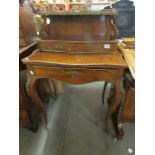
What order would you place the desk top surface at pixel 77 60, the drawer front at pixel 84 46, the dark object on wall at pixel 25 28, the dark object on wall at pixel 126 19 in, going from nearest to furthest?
the desk top surface at pixel 77 60 → the drawer front at pixel 84 46 → the dark object on wall at pixel 25 28 → the dark object on wall at pixel 126 19

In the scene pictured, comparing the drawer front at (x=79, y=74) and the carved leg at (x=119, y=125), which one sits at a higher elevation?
the drawer front at (x=79, y=74)

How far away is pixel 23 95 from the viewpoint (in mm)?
1681

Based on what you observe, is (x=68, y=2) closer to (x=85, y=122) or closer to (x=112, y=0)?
(x=112, y=0)

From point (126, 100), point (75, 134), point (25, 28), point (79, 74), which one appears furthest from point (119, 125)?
point (25, 28)

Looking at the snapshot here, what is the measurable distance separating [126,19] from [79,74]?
1253 mm

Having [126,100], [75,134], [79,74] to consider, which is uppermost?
[79,74]

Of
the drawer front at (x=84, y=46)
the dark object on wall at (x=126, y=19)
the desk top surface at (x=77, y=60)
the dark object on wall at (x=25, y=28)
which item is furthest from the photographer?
the dark object on wall at (x=126, y=19)

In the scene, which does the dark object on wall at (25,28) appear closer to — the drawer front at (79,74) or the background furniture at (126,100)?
the drawer front at (79,74)

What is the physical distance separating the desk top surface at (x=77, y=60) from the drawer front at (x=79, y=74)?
0.04m

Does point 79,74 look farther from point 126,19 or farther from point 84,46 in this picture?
point 126,19

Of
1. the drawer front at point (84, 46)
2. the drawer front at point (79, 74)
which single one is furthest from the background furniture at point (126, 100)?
the drawer front at point (79, 74)

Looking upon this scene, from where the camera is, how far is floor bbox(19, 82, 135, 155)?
1.60m

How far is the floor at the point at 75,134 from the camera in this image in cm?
160

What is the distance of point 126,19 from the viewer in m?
2.32
